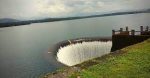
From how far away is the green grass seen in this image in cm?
1105

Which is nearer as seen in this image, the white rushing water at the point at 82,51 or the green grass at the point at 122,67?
the green grass at the point at 122,67

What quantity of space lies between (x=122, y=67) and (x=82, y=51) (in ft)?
101

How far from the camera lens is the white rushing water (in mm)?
38969

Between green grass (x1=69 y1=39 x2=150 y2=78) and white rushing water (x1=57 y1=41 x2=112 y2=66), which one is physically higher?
green grass (x1=69 y1=39 x2=150 y2=78)

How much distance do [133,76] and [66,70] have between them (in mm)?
3142

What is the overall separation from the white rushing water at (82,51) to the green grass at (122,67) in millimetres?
23300

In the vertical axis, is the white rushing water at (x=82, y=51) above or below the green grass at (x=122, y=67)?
below

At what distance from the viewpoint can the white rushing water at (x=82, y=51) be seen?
38969 millimetres

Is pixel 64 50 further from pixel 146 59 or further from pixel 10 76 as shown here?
pixel 146 59

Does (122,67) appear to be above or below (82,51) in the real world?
above

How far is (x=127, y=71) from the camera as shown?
455 inches

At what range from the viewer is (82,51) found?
42.9m

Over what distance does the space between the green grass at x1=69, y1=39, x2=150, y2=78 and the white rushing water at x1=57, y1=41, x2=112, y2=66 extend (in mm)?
23300

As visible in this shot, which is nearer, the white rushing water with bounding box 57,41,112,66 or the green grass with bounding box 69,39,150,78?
the green grass with bounding box 69,39,150,78
